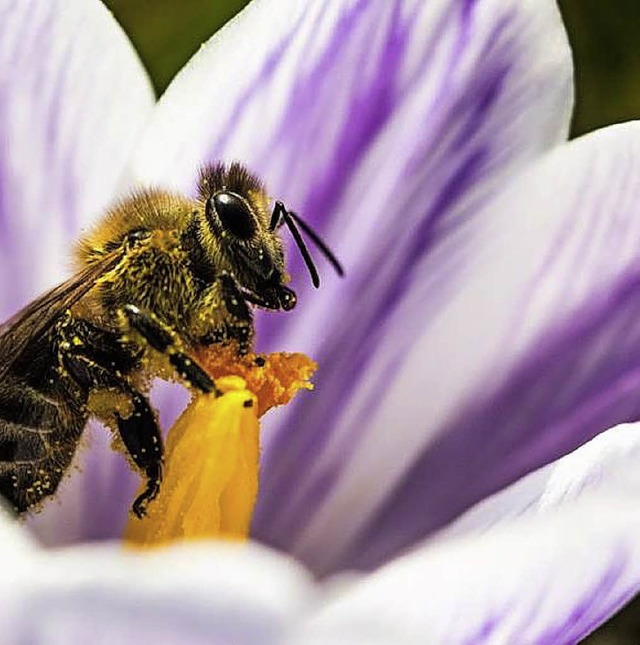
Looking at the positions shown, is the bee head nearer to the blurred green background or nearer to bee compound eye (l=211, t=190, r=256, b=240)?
bee compound eye (l=211, t=190, r=256, b=240)

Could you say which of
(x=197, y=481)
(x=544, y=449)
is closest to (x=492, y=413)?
(x=544, y=449)

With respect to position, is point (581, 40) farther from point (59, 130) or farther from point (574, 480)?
point (574, 480)

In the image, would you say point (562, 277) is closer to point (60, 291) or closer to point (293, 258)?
point (293, 258)

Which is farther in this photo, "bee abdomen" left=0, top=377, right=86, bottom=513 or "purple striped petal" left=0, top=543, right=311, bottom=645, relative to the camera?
"bee abdomen" left=0, top=377, right=86, bottom=513

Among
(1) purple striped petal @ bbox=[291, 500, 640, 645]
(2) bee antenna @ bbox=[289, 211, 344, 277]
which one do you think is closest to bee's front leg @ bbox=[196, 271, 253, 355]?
(2) bee antenna @ bbox=[289, 211, 344, 277]

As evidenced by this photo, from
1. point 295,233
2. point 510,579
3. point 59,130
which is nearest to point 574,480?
point 510,579

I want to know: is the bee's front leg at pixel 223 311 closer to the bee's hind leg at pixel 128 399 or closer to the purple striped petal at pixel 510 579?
the bee's hind leg at pixel 128 399

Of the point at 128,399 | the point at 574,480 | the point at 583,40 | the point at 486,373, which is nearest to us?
the point at 574,480
